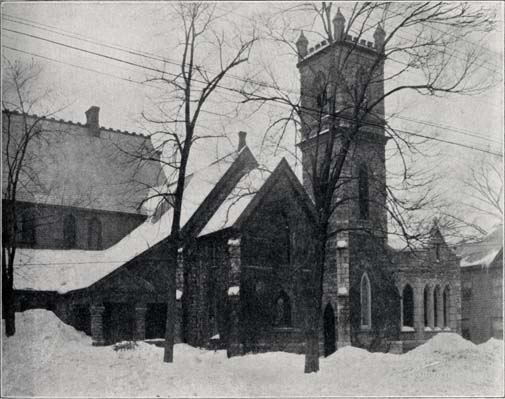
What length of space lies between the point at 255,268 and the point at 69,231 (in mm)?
7497

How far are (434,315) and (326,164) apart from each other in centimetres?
1765

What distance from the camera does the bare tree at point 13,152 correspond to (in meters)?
12.1

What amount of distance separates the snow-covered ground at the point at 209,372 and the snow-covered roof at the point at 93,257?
1.12 metres

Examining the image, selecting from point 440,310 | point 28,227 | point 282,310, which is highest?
point 28,227

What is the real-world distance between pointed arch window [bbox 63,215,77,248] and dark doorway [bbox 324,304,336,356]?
1205 centimetres

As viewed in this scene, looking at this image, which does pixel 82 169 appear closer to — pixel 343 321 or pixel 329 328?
pixel 343 321

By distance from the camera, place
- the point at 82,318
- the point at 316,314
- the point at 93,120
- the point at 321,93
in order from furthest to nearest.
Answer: the point at 82,318 → the point at 321,93 → the point at 93,120 → the point at 316,314

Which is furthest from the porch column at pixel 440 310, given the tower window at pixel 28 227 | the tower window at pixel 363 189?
the tower window at pixel 28 227

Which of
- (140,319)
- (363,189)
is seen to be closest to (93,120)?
(140,319)

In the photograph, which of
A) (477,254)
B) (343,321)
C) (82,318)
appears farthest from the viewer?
(477,254)

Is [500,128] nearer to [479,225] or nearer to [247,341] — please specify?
[479,225]

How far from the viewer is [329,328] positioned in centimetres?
2700

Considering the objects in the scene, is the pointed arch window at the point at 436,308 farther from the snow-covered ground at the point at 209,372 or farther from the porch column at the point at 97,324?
the porch column at the point at 97,324

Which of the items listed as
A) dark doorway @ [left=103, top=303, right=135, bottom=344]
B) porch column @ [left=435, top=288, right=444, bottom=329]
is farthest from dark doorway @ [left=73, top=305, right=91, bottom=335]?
porch column @ [left=435, top=288, right=444, bottom=329]
